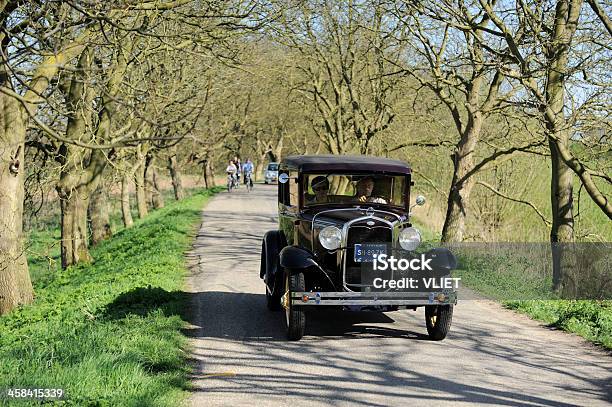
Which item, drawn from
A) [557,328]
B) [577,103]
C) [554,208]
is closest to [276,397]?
[557,328]

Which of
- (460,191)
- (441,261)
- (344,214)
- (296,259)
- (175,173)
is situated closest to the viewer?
(296,259)

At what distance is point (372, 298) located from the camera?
9156 mm

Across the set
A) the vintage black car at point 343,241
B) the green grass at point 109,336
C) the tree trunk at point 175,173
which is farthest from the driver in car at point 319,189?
the tree trunk at point 175,173

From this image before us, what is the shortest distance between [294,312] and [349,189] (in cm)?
210

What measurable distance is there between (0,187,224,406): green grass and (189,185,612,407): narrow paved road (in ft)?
1.21

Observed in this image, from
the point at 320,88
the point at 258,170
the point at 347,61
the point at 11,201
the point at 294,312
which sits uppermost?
the point at 347,61

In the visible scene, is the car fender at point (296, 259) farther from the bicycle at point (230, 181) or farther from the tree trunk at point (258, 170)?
the tree trunk at point (258, 170)

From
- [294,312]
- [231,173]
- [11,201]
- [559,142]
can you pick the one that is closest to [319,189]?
[294,312]

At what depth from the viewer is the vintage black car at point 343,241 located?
919 cm

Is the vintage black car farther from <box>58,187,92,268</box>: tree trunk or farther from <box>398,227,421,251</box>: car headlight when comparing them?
<box>58,187,92,268</box>: tree trunk

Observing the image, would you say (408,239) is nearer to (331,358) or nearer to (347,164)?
(347,164)

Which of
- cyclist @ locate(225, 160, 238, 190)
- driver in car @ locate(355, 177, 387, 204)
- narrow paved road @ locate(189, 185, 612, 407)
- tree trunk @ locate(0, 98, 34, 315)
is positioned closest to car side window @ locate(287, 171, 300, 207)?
driver in car @ locate(355, 177, 387, 204)

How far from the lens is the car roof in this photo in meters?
10.5

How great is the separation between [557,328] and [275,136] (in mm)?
59401
